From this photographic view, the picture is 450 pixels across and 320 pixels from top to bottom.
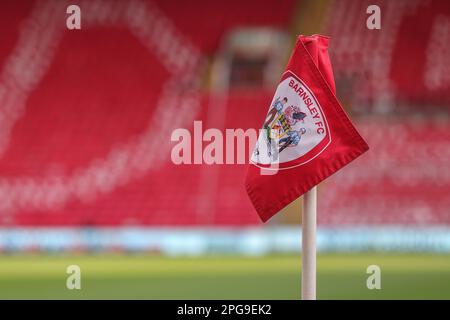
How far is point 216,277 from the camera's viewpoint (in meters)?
13.8

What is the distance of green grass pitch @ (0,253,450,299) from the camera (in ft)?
36.5

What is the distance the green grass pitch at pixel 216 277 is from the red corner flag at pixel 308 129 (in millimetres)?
7170

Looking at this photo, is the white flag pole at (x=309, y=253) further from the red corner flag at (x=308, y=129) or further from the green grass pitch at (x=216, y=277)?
the green grass pitch at (x=216, y=277)

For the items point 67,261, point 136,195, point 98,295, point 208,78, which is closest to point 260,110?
point 208,78

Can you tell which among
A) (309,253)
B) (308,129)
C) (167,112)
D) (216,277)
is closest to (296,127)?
(308,129)

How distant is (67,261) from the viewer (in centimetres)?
1766

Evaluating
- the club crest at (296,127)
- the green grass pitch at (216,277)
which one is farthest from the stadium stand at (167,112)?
the club crest at (296,127)

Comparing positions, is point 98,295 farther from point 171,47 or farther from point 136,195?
point 171,47

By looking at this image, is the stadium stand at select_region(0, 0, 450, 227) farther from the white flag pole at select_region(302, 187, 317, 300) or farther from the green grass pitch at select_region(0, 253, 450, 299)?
the white flag pole at select_region(302, 187, 317, 300)

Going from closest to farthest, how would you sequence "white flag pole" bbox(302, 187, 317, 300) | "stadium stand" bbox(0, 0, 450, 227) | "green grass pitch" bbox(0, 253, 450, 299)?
"white flag pole" bbox(302, 187, 317, 300) < "green grass pitch" bbox(0, 253, 450, 299) < "stadium stand" bbox(0, 0, 450, 227)

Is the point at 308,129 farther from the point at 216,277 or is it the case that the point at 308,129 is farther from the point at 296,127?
the point at 216,277

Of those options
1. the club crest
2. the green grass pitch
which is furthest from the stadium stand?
the club crest

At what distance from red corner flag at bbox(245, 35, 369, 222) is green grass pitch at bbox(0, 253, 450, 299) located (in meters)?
7.17

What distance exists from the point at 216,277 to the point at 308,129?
1045 centimetres
